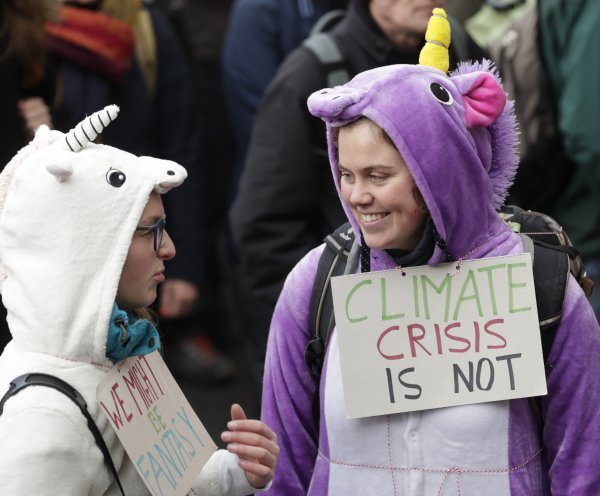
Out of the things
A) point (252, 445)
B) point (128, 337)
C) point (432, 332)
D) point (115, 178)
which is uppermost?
point (115, 178)

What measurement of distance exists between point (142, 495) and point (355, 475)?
0.48 m

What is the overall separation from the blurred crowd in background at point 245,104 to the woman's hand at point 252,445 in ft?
4.44

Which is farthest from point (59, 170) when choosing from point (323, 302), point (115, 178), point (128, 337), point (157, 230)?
point (323, 302)

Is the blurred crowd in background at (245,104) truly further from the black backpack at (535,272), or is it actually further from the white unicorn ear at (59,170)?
the white unicorn ear at (59,170)

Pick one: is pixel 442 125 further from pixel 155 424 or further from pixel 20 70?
pixel 20 70

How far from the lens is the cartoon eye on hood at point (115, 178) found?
8.45ft

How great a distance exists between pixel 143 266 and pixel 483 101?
78 centimetres

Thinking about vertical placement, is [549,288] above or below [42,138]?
below

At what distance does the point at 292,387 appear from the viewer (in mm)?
2984

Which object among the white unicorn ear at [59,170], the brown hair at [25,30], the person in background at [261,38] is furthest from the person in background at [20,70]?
the white unicorn ear at [59,170]

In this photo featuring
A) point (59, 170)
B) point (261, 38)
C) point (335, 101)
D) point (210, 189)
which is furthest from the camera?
point (210, 189)

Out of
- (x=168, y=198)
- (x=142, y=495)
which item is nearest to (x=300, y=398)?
(x=142, y=495)

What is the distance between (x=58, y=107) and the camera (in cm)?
492

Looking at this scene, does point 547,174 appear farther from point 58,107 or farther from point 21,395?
point 21,395
